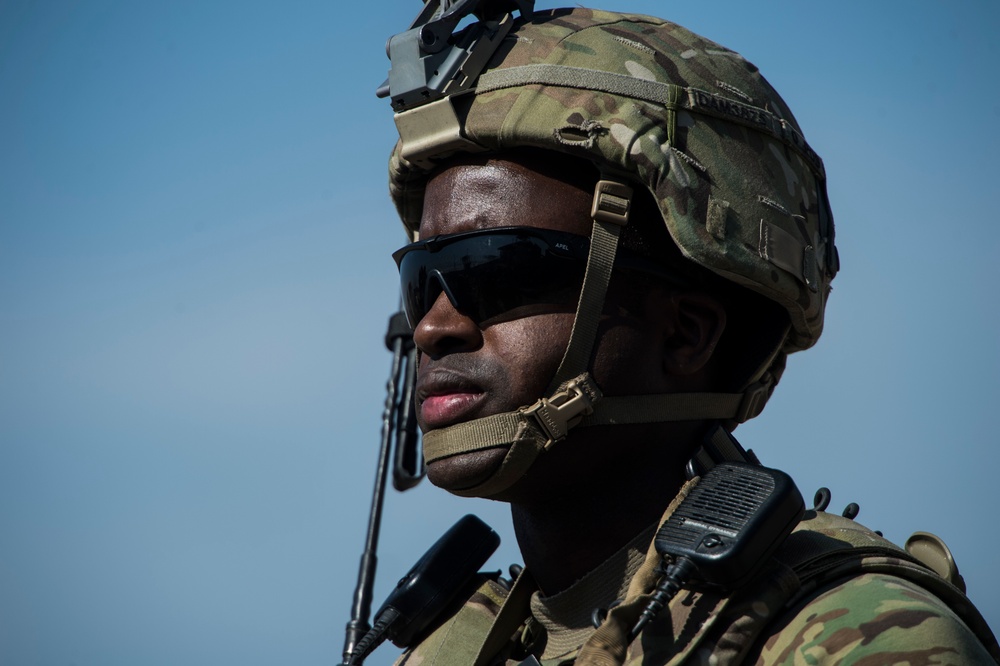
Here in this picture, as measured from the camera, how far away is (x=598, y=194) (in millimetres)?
4723

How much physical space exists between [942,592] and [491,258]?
6.12 feet

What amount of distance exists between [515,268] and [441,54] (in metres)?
0.97

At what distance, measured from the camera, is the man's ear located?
192 inches

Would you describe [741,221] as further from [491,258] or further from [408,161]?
[408,161]

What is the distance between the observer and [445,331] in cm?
476

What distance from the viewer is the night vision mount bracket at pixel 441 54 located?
16.4ft

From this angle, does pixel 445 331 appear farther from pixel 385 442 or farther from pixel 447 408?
pixel 385 442

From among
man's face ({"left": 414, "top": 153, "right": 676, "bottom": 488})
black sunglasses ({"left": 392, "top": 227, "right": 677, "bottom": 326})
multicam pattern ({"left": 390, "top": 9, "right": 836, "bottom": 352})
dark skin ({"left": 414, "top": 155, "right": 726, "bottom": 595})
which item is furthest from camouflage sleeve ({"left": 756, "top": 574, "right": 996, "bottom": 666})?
black sunglasses ({"left": 392, "top": 227, "right": 677, "bottom": 326})

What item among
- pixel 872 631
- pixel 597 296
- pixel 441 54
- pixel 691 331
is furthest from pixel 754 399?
pixel 441 54

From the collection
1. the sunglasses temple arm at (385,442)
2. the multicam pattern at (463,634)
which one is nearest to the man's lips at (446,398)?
the multicam pattern at (463,634)

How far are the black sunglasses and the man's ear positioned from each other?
232mm

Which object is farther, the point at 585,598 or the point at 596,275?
the point at 585,598

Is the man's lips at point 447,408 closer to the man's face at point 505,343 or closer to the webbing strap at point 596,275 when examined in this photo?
the man's face at point 505,343

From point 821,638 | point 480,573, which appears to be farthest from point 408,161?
point 821,638
